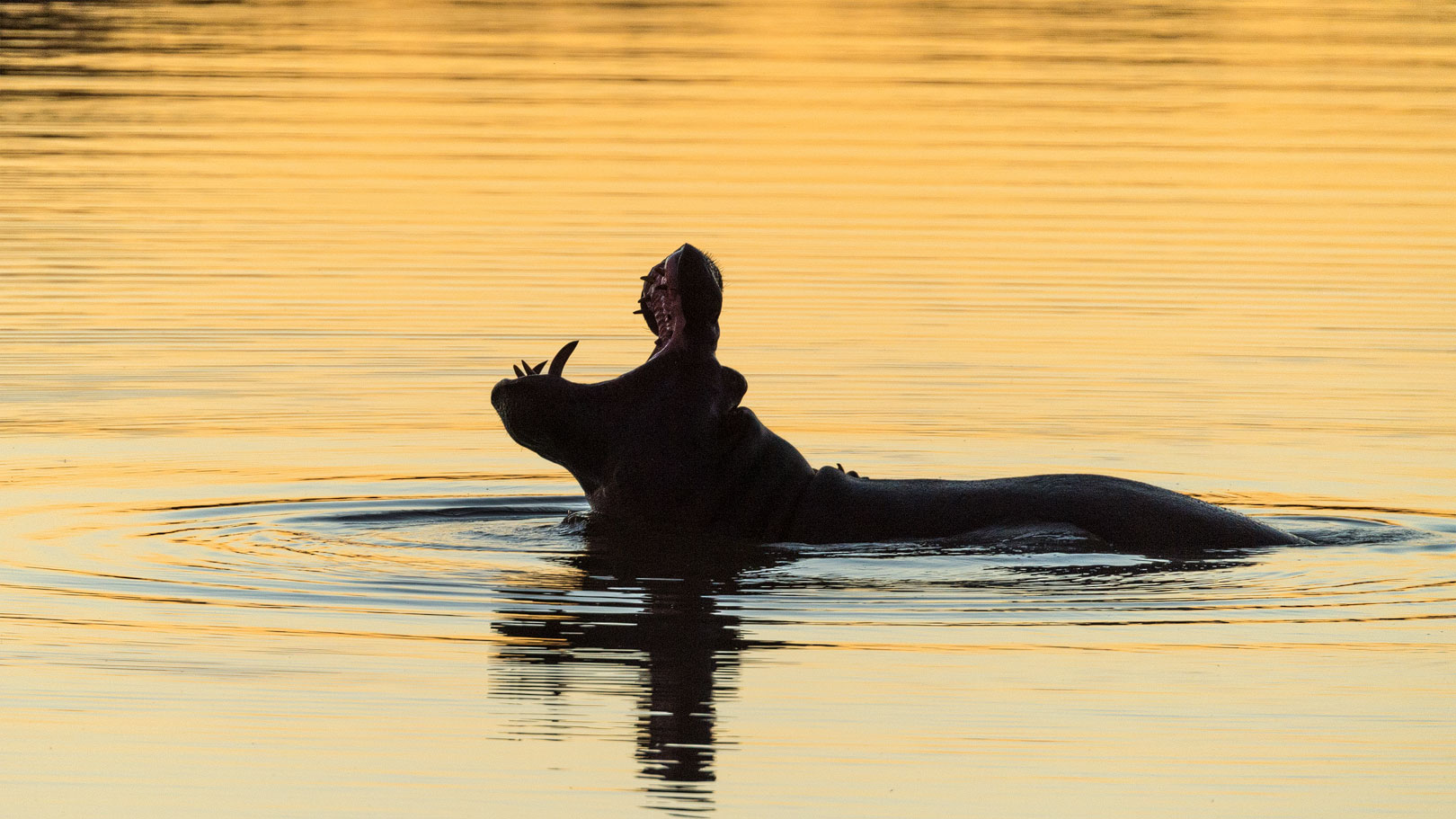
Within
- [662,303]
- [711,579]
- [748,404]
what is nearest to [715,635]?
[711,579]

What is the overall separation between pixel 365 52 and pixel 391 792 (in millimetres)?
35211

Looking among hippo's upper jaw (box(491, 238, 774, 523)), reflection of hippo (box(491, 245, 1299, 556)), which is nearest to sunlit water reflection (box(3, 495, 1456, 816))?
reflection of hippo (box(491, 245, 1299, 556))

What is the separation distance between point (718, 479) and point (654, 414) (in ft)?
1.25

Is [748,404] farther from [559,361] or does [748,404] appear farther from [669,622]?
[669,622]

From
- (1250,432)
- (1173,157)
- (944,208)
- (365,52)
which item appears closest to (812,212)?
(944,208)

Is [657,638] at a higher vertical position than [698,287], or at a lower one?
lower

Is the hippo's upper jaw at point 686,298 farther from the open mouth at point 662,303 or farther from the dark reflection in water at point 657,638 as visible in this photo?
the dark reflection in water at point 657,638

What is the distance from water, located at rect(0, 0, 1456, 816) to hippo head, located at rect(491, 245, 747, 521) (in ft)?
0.96

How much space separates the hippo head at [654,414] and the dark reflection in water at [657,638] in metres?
0.24

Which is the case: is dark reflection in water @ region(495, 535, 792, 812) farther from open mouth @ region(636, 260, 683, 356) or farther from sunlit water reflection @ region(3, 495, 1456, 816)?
open mouth @ region(636, 260, 683, 356)

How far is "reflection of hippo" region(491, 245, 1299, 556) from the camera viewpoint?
33.5 ft

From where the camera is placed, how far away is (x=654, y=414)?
1023cm

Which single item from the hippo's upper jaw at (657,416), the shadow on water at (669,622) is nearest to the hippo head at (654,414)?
the hippo's upper jaw at (657,416)

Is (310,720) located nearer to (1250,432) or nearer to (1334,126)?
(1250,432)
